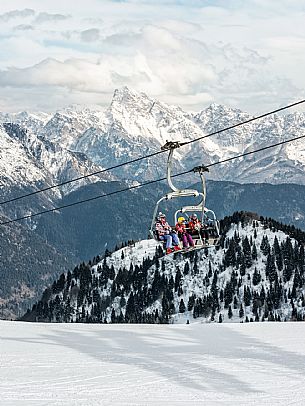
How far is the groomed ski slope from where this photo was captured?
76.3 ft

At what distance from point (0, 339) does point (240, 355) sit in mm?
15369

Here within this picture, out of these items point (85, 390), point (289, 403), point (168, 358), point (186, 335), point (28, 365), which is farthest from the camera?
point (186, 335)

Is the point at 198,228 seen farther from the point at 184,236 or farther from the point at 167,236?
the point at 167,236

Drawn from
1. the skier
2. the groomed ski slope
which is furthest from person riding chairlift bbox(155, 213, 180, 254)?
the groomed ski slope

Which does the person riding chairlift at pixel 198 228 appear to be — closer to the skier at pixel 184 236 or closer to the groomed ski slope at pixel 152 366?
the skier at pixel 184 236

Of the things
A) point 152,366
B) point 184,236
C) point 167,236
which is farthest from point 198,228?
Result: point 152,366

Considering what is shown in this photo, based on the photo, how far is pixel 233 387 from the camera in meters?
25.2

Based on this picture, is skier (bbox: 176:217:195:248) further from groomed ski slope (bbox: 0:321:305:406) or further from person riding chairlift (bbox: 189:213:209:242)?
groomed ski slope (bbox: 0:321:305:406)

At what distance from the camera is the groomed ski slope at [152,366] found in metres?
23.2

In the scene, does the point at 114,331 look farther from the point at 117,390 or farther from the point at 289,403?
the point at 289,403

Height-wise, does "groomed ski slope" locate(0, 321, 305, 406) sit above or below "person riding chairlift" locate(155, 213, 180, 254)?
below

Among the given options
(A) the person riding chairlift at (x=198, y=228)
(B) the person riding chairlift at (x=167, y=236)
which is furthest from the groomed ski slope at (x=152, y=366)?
(A) the person riding chairlift at (x=198, y=228)

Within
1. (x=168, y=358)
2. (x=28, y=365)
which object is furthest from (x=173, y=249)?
(x=28, y=365)

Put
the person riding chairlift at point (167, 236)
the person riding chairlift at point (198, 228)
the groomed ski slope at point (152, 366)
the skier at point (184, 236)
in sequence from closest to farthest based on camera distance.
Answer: the groomed ski slope at point (152, 366), the person riding chairlift at point (167, 236), the skier at point (184, 236), the person riding chairlift at point (198, 228)
